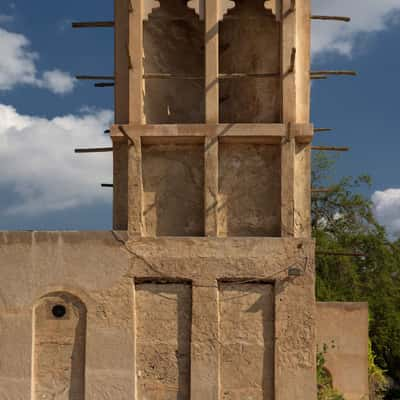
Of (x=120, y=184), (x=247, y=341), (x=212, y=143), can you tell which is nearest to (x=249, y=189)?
(x=212, y=143)

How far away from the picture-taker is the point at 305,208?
10531 mm

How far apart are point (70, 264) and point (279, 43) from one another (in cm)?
445

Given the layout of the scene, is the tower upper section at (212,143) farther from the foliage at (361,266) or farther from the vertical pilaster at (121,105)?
the foliage at (361,266)

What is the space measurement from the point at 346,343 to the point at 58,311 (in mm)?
5966

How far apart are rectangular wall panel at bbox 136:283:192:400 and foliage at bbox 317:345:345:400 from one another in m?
3.61

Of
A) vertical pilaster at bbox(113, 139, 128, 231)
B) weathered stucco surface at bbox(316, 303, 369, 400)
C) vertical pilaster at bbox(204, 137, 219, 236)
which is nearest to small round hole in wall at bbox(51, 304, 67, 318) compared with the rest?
vertical pilaster at bbox(113, 139, 128, 231)

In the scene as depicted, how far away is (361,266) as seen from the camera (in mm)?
26531

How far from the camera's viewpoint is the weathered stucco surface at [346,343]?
1348 cm

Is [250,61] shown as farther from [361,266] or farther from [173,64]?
[361,266]

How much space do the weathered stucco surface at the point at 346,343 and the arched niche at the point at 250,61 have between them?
171 inches

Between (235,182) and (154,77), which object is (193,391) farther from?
(154,77)

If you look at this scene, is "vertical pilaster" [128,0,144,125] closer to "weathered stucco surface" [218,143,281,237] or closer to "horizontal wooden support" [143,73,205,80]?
"horizontal wooden support" [143,73,205,80]

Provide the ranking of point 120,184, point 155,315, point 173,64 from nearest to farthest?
point 155,315 → point 120,184 → point 173,64

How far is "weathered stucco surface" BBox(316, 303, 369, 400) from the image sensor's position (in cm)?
1348
